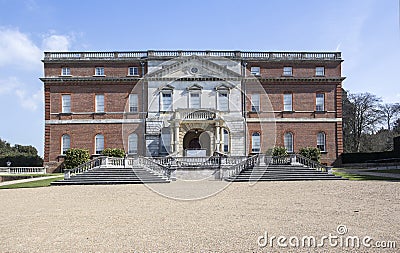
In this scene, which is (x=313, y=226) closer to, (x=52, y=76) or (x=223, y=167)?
(x=223, y=167)

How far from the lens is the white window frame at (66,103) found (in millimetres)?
33000

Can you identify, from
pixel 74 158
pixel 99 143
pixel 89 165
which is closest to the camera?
pixel 89 165

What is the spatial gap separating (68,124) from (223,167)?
17.8m

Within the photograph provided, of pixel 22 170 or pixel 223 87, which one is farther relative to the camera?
pixel 223 87

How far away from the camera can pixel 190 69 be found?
3200 centimetres

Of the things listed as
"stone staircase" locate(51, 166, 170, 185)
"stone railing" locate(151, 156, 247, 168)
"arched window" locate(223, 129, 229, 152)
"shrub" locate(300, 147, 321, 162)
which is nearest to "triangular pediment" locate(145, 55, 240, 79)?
"arched window" locate(223, 129, 229, 152)

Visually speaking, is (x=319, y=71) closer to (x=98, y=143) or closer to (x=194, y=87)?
(x=194, y=87)

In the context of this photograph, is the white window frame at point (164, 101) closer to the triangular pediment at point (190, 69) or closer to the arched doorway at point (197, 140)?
the triangular pediment at point (190, 69)

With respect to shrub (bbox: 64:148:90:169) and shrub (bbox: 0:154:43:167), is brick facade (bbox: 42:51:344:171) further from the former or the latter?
shrub (bbox: 64:148:90:169)

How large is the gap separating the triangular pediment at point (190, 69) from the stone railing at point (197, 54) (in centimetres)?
78

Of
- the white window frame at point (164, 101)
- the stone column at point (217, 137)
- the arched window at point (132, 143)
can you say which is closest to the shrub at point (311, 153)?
the stone column at point (217, 137)

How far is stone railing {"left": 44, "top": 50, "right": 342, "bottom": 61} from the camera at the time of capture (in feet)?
107

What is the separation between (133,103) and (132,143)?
146 inches

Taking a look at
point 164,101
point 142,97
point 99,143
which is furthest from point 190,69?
point 99,143
